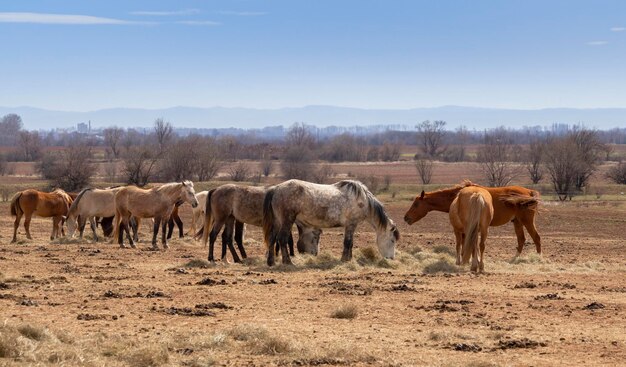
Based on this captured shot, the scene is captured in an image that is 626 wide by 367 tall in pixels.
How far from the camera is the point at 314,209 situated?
1766 centimetres

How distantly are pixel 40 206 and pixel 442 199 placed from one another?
1205 cm

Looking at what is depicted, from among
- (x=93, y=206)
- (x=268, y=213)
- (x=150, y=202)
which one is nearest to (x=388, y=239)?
(x=268, y=213)

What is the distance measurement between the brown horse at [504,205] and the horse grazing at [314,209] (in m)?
2.63

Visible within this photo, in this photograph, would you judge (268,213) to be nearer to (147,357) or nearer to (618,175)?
(147,357)

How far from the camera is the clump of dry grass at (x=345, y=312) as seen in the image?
11.7m

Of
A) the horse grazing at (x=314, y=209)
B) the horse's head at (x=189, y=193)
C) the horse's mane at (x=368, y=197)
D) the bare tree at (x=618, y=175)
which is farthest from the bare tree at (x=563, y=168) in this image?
the horse grazing at (x=314, y=209)

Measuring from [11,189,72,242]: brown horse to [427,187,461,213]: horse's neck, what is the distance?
11205 millimetres

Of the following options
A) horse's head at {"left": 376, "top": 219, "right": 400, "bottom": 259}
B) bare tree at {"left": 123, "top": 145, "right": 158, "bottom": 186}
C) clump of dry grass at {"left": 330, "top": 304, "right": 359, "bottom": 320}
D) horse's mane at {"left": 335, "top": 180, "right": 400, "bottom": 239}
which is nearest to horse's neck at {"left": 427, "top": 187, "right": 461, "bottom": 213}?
horse's head at {"left": 376, "top": 219, "right": 400, "bottom": 259}

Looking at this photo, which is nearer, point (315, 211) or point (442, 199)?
point (315, 211)

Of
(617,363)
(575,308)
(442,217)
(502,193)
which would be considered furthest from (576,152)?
(617,363)

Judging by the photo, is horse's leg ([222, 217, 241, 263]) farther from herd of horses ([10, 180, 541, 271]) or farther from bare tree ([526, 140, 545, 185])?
bare tree ([526, 140, 545, 185])

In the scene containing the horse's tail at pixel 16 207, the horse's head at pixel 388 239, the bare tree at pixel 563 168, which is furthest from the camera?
the bare tree at pixel 563 168

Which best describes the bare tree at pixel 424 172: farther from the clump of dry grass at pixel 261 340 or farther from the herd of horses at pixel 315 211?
the clump of dry grass at pixel 261 340

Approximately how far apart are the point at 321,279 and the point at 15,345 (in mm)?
7420
